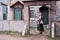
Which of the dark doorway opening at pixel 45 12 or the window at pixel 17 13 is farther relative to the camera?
the window at pixel 17 13

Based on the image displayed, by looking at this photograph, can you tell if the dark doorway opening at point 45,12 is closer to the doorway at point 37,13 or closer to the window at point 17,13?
the doorway at point 37,13

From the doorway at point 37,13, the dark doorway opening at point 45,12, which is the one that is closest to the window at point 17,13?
the doorway at point 37,13

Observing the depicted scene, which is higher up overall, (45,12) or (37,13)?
(45,12)

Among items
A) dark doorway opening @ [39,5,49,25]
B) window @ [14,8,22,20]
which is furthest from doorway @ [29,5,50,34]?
window @ [14,8,22,20]

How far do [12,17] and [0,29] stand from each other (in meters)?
6.07

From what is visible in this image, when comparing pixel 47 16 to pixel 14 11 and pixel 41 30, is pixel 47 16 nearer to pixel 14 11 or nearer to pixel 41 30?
pixel 14 11

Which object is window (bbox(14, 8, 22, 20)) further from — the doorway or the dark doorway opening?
the dark doorway opening

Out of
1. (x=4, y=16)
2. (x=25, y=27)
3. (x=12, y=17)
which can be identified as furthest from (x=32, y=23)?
(x=25, y=27)

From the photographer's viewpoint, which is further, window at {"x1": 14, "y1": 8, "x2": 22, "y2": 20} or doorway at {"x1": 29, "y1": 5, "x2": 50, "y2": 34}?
window at {"x1": 14, "y1": 8, "x2": 22, "y2": 20}

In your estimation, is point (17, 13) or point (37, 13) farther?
point (17, 13)

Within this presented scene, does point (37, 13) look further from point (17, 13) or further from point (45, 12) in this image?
point (17, 13)

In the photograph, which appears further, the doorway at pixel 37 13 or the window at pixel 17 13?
the window at pixel 17 13

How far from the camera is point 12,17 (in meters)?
26.8

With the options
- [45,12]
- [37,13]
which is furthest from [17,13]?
[45,12]
